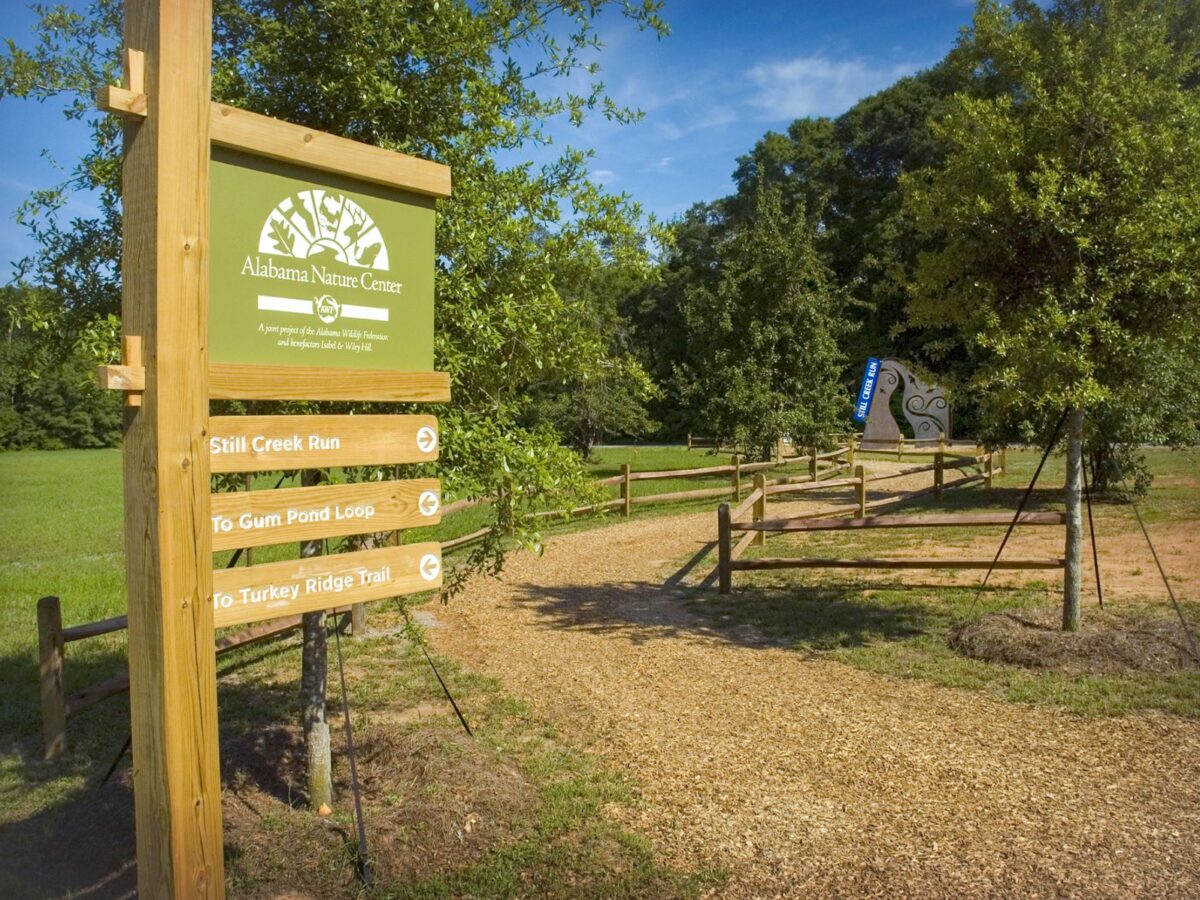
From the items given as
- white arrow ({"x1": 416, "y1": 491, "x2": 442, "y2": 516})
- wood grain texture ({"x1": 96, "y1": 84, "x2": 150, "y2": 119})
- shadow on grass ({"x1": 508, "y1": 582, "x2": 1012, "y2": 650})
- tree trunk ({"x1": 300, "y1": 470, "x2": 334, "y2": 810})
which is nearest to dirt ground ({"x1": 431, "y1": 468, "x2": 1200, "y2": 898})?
shadow on grass ({"x1": 508, "y1": 582, "x2": 1012, "y2": 650})

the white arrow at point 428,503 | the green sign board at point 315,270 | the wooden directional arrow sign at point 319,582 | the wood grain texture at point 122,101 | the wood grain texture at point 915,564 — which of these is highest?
the wood grain texture at point 122,101

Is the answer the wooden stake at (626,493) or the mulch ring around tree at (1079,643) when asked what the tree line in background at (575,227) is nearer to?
the mulch ring around tree at (1079,643)

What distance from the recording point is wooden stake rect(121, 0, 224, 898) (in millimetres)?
2705

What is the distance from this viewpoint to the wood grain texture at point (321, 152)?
10.4ft

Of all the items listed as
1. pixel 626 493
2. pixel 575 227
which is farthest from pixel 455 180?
pixel 626 493

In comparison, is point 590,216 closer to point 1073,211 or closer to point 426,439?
point 426,439

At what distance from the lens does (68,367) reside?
5.21m

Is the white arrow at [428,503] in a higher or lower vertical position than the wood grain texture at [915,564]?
higher

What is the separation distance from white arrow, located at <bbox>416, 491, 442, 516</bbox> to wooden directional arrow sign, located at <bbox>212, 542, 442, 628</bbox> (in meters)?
0.15

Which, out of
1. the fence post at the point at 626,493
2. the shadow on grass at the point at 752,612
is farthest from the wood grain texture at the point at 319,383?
the fence post at the point at 626,493

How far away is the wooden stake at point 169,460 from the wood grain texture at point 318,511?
1.05 ft

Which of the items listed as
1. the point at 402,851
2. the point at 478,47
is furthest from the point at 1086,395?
the point at 402,851

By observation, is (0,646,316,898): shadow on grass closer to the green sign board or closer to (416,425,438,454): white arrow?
(416,425,438,454): white arrow

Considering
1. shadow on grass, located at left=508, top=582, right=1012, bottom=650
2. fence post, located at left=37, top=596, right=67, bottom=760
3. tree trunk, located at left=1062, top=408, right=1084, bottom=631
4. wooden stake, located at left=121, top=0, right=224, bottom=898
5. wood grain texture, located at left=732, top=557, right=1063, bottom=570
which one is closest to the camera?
wooden stake, located at left=121, top=0, right=224, bottom=898
